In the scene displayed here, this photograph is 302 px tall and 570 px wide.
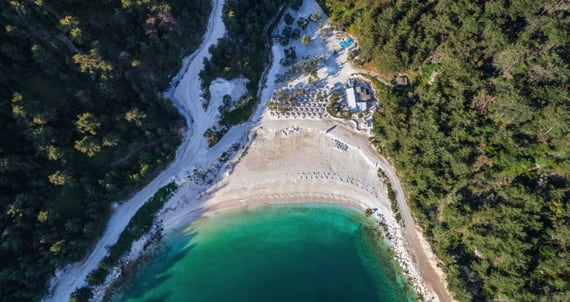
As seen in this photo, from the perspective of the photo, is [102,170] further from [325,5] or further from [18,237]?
[325,5]

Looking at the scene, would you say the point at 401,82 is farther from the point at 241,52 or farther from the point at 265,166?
the point at 241,52

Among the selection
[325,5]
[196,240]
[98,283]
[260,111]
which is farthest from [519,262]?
[98,283]

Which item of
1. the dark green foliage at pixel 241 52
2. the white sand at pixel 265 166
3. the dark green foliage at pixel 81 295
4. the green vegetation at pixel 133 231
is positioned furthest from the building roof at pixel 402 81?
the dark green foliage at pixel 81 295

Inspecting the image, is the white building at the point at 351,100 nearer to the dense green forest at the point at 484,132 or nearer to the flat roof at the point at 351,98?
the flat roof at the point at 351,98

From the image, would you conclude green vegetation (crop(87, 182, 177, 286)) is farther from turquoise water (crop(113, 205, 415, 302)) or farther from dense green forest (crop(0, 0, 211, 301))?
turquoise water (crop(113, 205, 415, 302))

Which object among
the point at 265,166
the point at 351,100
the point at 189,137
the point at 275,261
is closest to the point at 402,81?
the point at 351,100

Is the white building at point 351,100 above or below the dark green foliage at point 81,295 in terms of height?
above
